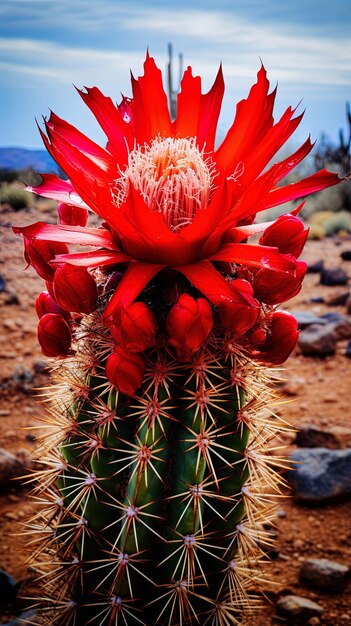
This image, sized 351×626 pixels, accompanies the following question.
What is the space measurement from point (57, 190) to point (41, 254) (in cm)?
17

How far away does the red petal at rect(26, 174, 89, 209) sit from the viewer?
5.19 feet

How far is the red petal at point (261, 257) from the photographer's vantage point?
1.37 meters

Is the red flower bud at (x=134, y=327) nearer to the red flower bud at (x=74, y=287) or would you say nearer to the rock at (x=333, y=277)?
the red flower bud at (x=74, y=287)

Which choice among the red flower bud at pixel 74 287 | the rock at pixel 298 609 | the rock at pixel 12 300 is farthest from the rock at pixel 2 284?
the red flower bud at pixel 74 287

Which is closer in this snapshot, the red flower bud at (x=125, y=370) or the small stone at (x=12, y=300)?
the red flower bud at (x=125, y=370)

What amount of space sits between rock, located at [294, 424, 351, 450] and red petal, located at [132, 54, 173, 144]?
6.83ft

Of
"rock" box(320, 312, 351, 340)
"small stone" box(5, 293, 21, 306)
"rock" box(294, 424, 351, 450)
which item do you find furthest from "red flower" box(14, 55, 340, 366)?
"small stone" box(5, 293, 21, 306)

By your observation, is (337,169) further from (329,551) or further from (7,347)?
(329,551)

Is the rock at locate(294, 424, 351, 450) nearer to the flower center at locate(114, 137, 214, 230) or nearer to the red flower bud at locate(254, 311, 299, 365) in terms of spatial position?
the red flower bud at locate(254, 311, 299, 365)

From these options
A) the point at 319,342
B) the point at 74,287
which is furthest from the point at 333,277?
the point at 74,287

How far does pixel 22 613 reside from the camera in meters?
2.26

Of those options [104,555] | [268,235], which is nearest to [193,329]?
[268,235]

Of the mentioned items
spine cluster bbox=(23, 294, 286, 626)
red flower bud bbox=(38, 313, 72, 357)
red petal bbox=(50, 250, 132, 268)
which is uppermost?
red petal bbox=(50, 250, 132, 268)

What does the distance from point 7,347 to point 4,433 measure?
49.6 inches
